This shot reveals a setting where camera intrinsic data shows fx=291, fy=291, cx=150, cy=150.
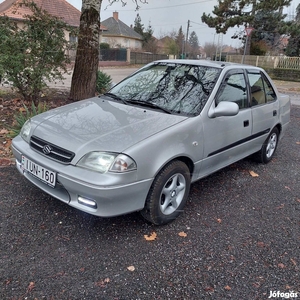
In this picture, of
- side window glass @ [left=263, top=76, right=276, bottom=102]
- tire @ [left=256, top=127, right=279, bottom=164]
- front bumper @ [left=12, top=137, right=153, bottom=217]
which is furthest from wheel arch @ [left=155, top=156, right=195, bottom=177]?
side window glass @ [left=263, top=76, right=276, bottom=102]

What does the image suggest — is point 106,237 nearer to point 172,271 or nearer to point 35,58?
point 172,271

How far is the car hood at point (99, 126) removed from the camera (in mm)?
2514

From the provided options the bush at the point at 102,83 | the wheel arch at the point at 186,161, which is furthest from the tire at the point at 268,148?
the bush at the point at 102,83

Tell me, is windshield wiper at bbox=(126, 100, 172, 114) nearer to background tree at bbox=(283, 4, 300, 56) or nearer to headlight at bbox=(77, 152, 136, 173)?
headlight at bbox=(77, 152, 136, 173)

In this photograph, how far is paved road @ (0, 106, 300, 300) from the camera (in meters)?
2.15

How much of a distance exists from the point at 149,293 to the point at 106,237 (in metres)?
0.74

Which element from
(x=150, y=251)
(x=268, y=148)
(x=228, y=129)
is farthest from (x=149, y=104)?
(x=268, y=148)

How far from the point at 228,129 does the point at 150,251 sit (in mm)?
1717

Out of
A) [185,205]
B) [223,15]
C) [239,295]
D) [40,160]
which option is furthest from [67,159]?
[223,15]

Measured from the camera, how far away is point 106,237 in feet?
8.84

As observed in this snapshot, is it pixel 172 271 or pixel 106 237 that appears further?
pixel 106 237

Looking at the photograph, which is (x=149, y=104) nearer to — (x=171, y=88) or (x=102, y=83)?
(x=171, y=88)

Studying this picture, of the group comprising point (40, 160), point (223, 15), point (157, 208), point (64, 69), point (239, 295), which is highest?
point (223, 15)

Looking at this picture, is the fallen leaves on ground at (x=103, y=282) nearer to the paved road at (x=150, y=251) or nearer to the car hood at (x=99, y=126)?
the paved road at (x=150, y=251)
